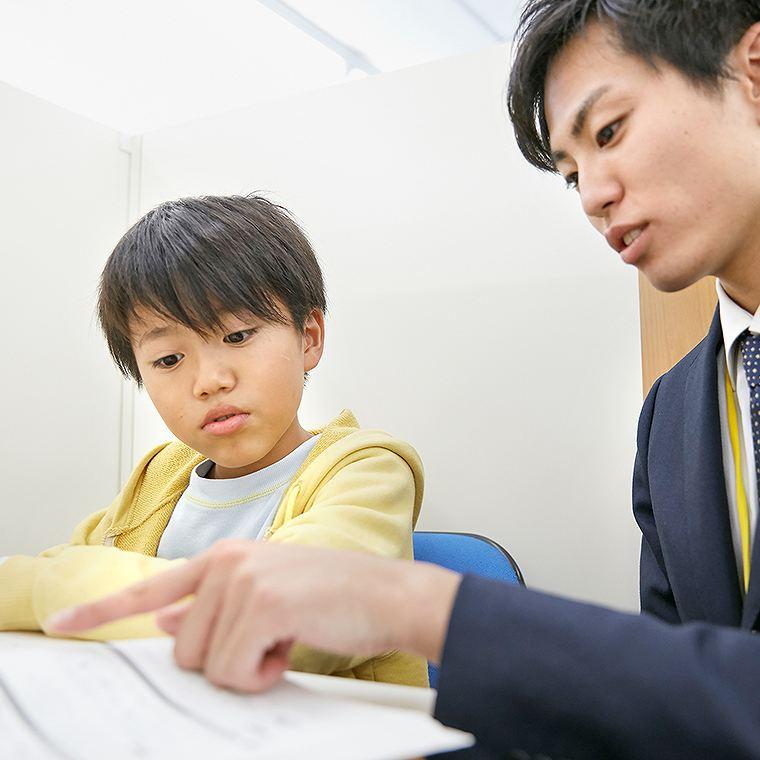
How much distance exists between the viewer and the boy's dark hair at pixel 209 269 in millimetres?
1039

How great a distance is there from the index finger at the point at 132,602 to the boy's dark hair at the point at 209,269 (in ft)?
1.84

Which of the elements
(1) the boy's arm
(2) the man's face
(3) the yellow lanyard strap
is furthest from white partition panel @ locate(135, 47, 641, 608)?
(1) the boy's arm

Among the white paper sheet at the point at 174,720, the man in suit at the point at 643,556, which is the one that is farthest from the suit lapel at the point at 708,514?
the white paper sheet at the point at 174,720

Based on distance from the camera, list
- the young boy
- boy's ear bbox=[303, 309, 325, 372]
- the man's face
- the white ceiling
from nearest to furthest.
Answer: the man's face, the young boy, boy's ear bbox=[303, 309, 325, 372], the white ceiling

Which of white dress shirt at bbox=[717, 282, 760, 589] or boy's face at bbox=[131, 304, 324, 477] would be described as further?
boy's face at bbox=[131, 304, 324, 477]

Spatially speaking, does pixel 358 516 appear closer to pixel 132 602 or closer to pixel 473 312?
pixel 132 602

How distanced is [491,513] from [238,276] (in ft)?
2.37

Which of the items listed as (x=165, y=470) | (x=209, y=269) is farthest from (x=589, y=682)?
(x=165, y=470)

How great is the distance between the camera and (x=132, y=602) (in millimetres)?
504

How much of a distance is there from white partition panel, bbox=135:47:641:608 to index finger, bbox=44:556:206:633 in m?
1.07

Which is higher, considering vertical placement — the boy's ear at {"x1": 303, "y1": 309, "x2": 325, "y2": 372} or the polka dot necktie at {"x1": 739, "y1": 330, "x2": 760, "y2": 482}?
the boy's ear at {"x1": 303, "y1": 309, "x2": 325, "y2": 372}

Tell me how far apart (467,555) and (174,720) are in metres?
0.87

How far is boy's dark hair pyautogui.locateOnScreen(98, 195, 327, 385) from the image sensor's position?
1.04 m

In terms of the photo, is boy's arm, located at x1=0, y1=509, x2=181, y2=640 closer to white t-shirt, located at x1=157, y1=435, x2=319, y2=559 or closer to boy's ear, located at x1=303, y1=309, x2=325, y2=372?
white t-shirt, located at x1=157, y1=435, x2=319, y2=559
